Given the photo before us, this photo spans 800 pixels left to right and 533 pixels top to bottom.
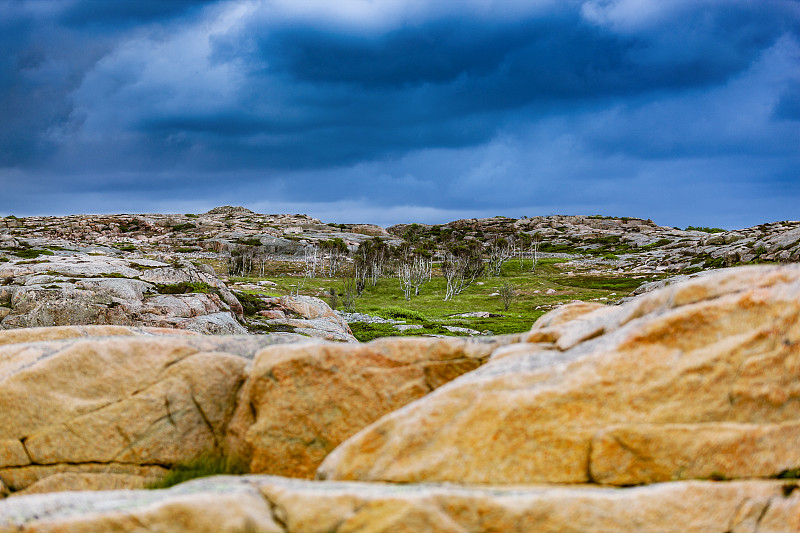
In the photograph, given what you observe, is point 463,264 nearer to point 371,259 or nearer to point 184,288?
point 371,259

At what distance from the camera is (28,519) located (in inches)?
277

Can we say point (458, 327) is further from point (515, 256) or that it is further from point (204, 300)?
point (515, 256)

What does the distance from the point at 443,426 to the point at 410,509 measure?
6.96ft

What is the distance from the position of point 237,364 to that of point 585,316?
30.2 feet

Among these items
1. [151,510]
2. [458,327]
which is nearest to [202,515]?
[151,510]

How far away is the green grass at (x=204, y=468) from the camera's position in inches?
416

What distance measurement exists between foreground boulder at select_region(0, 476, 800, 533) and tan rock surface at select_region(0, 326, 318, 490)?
326cm

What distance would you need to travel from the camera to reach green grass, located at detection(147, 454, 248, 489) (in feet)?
34.7

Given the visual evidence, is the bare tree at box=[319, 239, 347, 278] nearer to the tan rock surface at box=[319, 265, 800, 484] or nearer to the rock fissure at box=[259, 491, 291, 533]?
the tan rock surface at box=[319, 265, 800, 484]

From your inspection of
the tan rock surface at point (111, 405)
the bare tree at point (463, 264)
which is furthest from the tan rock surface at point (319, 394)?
the bare tree at point (463, 264)

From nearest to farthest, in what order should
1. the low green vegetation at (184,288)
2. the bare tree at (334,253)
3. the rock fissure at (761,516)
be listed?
the rock fissure at (761,516) < the low green vegetation at (184,288) < the bare tree at (334,253)

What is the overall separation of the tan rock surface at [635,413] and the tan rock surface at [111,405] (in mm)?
4266

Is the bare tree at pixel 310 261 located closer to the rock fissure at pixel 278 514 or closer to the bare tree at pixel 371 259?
the bare tree at pixel 371 259

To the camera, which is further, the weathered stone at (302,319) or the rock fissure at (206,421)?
the weathered stone at (302,319)
